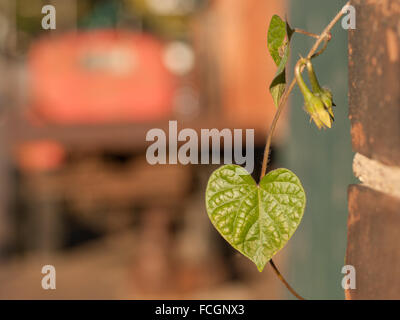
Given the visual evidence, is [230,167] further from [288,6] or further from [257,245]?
[288,6]

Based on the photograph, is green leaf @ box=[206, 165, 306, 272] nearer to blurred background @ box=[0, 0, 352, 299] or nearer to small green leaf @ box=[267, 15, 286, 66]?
small green leaf @ box=[267, 15, 286, 66]

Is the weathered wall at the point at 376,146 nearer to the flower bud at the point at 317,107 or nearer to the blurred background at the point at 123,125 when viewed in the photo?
the flower bud at the point at 317,107

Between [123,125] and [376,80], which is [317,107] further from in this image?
[123,125]

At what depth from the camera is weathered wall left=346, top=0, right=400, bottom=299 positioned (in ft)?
0.81

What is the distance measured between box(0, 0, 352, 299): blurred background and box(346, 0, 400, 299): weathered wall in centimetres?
132

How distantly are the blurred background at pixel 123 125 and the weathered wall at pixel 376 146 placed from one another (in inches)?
52.0

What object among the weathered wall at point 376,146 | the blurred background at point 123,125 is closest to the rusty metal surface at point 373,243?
the weathered wall at point 376,146

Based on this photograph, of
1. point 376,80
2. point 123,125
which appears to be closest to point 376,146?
point 376,80

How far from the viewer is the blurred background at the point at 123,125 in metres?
2.25

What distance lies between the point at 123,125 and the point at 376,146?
6.67ft

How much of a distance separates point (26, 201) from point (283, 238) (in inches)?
133

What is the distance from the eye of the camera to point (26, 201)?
341cm

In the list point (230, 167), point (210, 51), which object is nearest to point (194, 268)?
point (210, 51)

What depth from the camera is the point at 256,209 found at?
0.28 metres
